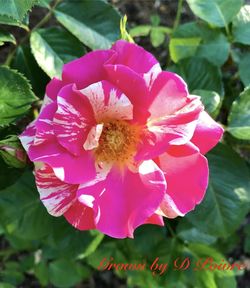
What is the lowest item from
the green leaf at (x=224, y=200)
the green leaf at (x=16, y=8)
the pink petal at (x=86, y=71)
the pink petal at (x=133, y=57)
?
the green leaf at (x=224, y=200)

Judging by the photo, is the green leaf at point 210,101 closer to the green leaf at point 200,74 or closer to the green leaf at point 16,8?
the green leaf at point 200,74

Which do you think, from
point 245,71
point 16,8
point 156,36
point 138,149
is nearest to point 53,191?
point 138,149

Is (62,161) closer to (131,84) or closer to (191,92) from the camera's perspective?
(131,84)

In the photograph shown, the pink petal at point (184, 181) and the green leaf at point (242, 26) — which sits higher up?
the green leaf at point (242, 26)

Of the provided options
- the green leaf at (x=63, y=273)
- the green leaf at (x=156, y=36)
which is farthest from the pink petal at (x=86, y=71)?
the green leaf at (x=63, y=273)

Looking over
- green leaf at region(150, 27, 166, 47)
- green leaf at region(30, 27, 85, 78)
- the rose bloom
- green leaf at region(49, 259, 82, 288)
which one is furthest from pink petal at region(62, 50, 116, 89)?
green leaf at region(49, 259, 82, 288)

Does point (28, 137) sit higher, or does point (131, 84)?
point (131, 84)
